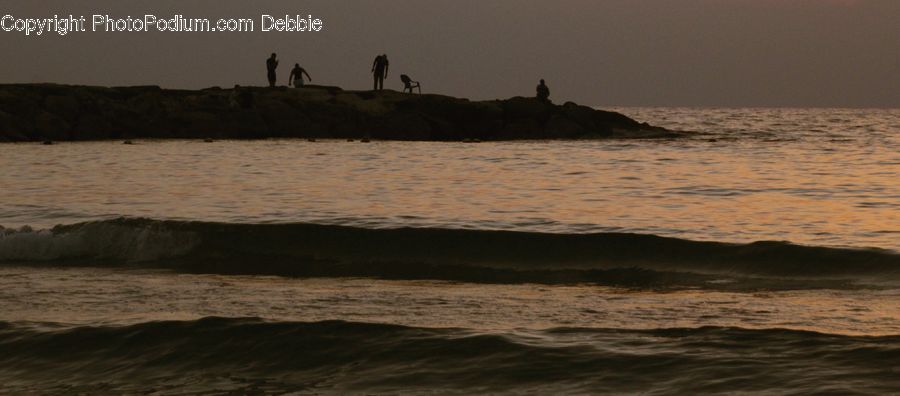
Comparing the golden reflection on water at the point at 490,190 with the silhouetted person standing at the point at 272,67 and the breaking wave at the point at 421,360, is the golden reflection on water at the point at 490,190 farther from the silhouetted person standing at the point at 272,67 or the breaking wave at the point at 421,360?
the silhouetted person standing at the point at 272,67

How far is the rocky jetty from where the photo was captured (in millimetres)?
47219

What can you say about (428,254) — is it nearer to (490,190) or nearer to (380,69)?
(490,190)

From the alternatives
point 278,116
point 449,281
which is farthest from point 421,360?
point 278,116

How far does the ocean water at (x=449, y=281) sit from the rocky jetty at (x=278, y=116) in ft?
70.3

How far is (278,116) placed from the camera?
160 ft

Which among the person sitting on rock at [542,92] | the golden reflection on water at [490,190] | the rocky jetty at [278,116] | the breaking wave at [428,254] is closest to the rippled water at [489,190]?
the golden reflection on water at [490,190]

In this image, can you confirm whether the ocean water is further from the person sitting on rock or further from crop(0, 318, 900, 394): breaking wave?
the person sitting on rock

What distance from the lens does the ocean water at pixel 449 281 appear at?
7004 mm

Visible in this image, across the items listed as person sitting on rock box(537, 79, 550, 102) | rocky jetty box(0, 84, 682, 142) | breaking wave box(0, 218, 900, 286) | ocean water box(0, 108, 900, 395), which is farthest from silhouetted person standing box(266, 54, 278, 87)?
breaking wave box(0, 218, 900, 286)

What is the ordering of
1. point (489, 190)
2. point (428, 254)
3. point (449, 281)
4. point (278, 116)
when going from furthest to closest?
point (278, 116)
point (489, 190)
point (428, 254)
point (449, 281)

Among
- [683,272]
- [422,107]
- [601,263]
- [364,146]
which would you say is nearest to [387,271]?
[601,263]

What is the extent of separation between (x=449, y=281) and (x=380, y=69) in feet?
129

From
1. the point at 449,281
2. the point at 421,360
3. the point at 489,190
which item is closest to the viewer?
the point at 421,360

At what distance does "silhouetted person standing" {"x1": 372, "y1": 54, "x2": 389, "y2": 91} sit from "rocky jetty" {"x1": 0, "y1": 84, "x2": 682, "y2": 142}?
85cm
